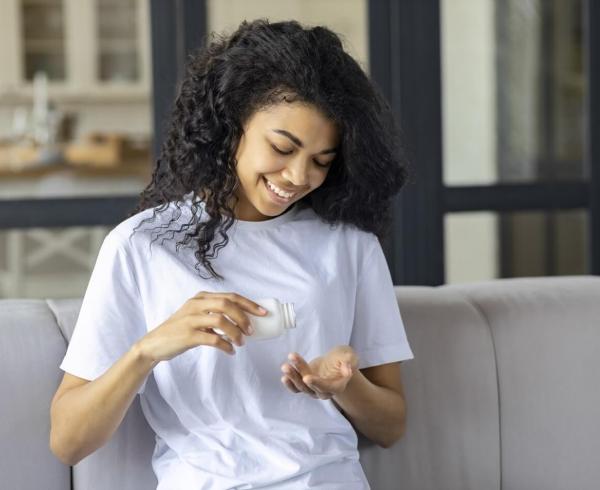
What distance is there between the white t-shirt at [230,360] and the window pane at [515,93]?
2.17 meters

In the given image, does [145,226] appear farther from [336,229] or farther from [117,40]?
[117,40]

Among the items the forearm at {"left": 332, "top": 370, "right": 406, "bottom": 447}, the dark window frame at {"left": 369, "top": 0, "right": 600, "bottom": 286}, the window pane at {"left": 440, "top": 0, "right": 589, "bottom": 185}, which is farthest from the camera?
the window pane at {"left": 440, "top": 0, "right": 589, "bottom": 185}

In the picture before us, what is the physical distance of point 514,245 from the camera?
407 centimetres

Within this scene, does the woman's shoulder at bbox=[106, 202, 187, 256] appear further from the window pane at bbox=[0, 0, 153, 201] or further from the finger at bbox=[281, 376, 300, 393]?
the window pane at bbox=[0, 0, 153, 201]

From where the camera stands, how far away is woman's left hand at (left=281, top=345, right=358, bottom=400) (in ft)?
4.52

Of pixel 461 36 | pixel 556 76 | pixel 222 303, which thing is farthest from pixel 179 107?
pixel 556 76

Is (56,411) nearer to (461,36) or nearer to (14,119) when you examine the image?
(461,36)

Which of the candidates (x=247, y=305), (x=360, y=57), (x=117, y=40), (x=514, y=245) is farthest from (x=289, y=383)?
(x=117, y=40)

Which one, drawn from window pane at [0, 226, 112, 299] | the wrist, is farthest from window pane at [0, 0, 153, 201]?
the wrist

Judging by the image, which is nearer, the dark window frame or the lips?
the lips

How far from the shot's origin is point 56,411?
1483mm

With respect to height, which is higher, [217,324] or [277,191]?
[277,191]

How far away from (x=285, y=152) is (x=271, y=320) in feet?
0.86

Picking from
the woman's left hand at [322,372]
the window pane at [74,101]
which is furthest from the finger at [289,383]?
the window pane at [74,101]
